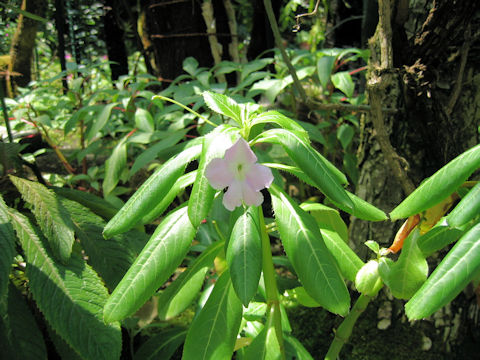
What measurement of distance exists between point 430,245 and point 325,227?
0.86 feet

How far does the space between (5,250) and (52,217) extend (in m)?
0.16

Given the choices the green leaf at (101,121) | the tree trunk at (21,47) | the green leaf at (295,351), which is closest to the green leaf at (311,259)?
the green leaf at (295,351)

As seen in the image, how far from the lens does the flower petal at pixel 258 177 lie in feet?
2.48

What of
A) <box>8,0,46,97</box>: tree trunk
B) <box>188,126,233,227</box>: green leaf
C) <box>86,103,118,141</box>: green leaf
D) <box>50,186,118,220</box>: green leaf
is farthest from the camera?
<box>8,0,46,97</box>: tree trunk

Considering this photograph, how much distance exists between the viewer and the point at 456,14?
45.9 inches

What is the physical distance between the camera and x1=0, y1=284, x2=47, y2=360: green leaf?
103cm

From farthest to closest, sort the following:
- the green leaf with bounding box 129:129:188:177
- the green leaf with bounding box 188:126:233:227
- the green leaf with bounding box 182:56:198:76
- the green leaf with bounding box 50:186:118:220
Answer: the green leaf with bounding box 182:56:198:76 < the green leaf with bounding box 129:129:188:177 < the green leaf with bounding box 50:186:118:220 < the green leaf with bounding box 188:126:233:227

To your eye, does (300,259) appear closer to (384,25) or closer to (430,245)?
(430,245)

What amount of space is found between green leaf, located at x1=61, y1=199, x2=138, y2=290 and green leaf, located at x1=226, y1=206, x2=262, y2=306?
1.65 ft

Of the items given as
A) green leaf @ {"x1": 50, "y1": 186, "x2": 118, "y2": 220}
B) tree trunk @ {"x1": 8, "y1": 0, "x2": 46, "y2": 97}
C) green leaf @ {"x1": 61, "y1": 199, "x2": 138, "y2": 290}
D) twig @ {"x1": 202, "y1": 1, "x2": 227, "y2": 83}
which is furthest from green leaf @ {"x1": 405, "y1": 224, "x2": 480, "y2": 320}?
tree trunk @ {"x1": 8, "y1": 0, "x2": 46, "y2": 97}

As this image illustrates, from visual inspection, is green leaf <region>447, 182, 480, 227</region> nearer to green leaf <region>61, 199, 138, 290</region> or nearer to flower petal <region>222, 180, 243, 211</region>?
flower petal <region>222, 180, 243, 211</region>

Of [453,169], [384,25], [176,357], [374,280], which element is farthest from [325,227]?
[176,357]

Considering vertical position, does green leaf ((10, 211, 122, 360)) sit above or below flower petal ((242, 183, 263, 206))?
below

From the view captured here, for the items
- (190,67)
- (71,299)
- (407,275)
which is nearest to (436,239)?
(407,275)
